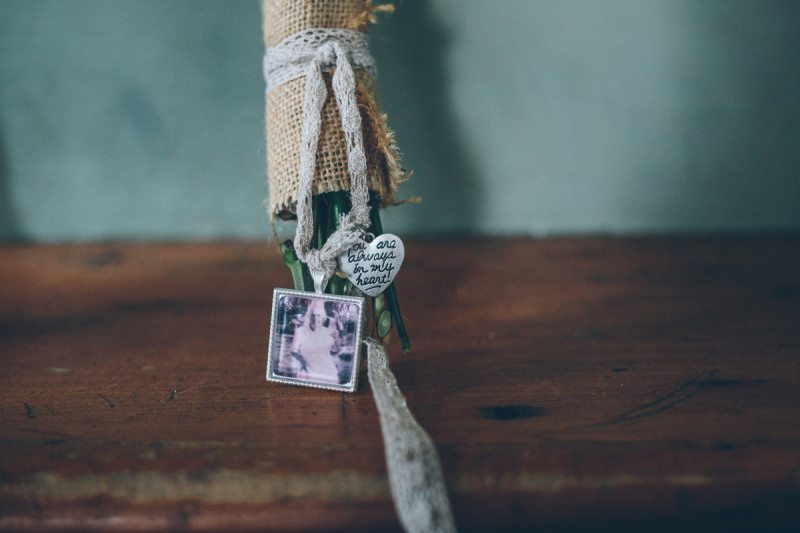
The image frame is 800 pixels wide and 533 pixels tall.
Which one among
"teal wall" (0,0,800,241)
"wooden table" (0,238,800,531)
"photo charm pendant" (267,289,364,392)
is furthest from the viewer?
"teal wall" (0,0,800,241)

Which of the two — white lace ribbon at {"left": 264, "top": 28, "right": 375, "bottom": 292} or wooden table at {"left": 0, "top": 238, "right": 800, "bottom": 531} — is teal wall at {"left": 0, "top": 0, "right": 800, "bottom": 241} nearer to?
wooden table at {"left": 0, "top": 238, "right": 800, "bottom": 531}

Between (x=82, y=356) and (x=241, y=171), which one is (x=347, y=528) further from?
(x=241, y=171)

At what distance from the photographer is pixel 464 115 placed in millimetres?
971

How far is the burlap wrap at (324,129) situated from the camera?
586 millimetres

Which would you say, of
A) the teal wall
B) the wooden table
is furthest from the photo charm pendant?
the teal wall

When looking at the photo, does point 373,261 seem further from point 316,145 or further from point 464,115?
point 464,115

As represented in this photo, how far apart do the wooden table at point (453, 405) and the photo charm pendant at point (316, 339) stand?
0.07ft

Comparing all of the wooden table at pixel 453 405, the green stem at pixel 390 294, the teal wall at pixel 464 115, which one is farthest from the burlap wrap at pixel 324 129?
the teal wall at pixel 464 115

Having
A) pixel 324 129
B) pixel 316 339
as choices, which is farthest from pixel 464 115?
pixel 316 339

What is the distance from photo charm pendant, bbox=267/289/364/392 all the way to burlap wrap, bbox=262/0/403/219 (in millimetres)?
106

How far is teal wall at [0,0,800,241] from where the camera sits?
950 mm

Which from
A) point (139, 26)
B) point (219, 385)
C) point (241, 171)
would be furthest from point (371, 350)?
point (139, 26)

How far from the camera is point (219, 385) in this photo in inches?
23.2

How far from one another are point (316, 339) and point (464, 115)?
54 centimetres
